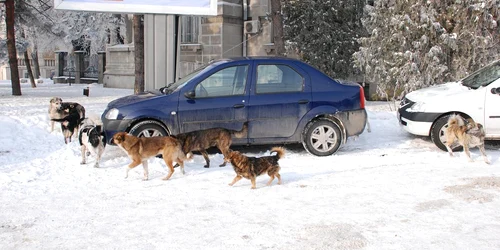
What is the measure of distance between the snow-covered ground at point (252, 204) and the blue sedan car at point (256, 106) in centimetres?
50

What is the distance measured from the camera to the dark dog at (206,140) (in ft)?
23.2

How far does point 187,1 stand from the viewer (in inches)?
414

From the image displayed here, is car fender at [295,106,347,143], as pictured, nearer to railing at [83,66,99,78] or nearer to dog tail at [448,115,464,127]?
dog tail at [448,115,464,127]

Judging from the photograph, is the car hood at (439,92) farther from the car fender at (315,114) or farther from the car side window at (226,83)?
the car side window at (226,83)

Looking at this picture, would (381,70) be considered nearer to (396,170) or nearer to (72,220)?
(396,170)

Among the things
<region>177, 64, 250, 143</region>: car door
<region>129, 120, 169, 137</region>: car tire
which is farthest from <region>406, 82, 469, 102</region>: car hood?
<region>129, 120, 169, 137</region>: car tire

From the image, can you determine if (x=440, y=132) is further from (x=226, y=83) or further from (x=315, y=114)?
(x=226, y=83)

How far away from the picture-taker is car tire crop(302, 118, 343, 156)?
8.19m

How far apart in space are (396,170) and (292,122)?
1829 mm

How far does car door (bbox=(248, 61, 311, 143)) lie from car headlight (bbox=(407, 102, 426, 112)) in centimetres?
221

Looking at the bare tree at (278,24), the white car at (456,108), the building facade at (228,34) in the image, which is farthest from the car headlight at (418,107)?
the building facade at (228,34)

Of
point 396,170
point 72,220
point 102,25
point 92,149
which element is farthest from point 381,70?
point 102,25

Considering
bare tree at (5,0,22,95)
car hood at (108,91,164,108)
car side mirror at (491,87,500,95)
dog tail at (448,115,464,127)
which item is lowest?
dog tail at (448,115,464,127)

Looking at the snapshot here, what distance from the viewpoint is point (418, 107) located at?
8.94 meters
